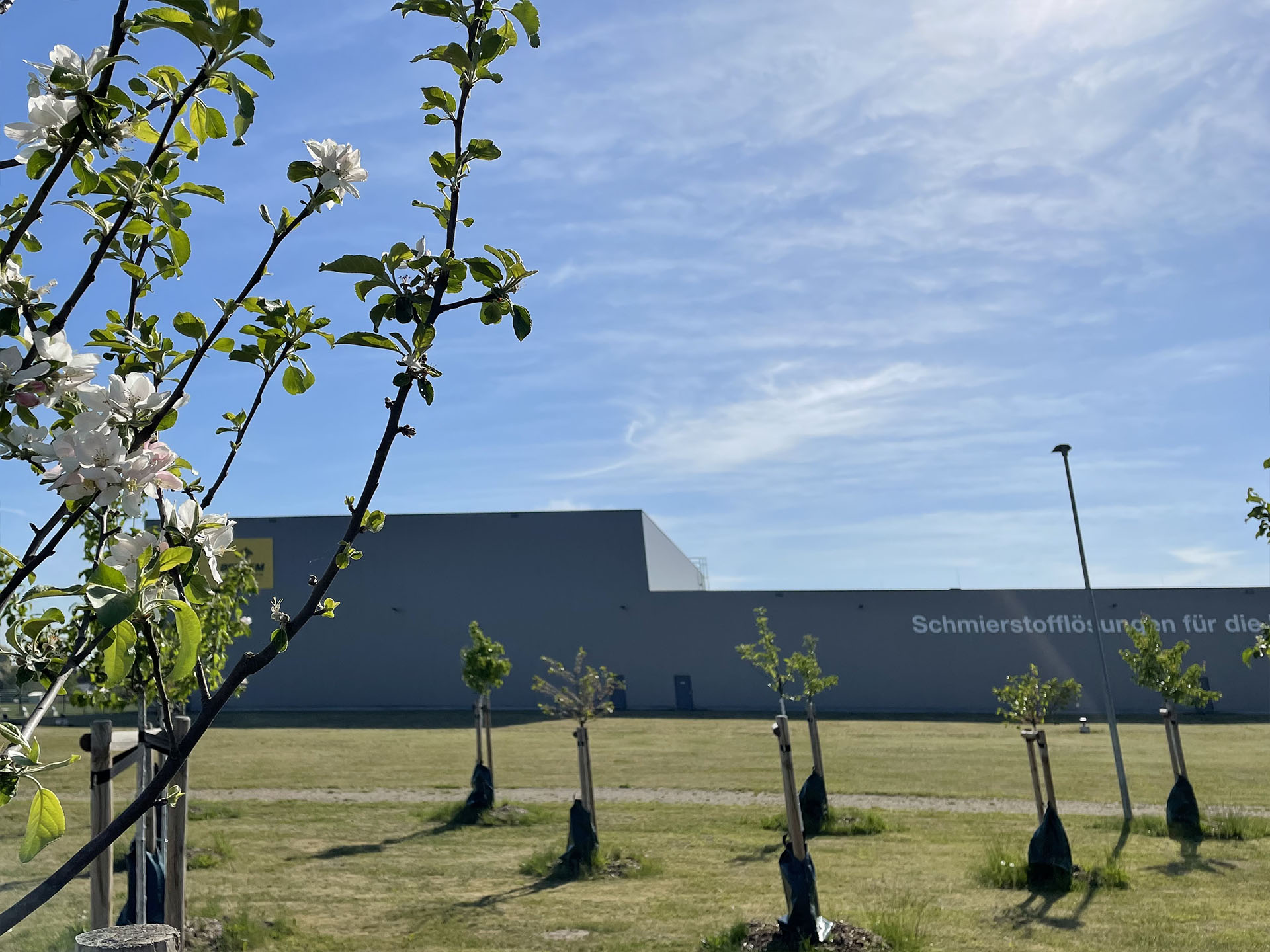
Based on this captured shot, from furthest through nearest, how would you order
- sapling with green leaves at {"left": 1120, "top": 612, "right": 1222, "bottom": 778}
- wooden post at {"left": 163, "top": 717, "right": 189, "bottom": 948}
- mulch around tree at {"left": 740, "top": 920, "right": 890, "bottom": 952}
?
sapling with green leaves at {"left": 1120, "top": 612, "right": 1222, "bottom": 778}
mulch around tree at {"left": 740, "top": 920, "right": 890, "bottom": 952}
wooden post at {"left": 163, "top": 717, "right": 189, "bottom": 948}

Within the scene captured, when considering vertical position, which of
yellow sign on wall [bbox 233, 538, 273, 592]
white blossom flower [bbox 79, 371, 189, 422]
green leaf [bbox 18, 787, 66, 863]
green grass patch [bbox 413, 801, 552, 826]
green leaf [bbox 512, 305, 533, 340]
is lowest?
green grass patch [bbox 413, 801, 552, 826]

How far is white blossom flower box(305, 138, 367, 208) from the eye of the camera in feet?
5.67

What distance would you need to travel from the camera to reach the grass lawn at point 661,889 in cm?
745

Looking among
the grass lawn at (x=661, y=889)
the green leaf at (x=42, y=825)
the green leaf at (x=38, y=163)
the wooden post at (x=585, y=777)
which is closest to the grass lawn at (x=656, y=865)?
the grass lawn at (x=661, y=889)

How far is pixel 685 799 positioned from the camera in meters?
15.3

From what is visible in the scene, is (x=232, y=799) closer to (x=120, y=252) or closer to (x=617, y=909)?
(x=617, y=909)

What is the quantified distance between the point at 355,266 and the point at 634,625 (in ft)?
109

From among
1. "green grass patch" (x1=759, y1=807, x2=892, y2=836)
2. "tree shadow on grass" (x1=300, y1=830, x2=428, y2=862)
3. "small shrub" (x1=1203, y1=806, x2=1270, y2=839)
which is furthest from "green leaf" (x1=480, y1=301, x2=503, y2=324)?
"small shrub" (x1=1203, y1=806, x2=1270, y2=839)

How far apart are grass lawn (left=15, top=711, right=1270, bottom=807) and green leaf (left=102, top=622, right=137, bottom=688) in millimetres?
16312

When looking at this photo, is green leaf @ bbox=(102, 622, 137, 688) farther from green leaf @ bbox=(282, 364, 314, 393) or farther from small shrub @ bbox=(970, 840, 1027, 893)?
small shrub @ bbox=(970, 840, 1027, 893)

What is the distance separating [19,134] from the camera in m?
1.51

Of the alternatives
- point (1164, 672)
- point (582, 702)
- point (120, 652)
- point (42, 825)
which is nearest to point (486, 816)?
point (582, 702)

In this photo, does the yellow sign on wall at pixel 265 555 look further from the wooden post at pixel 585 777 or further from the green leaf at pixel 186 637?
the green leaf at pixel 186 637

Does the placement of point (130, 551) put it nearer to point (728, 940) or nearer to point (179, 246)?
point (179, 246)
